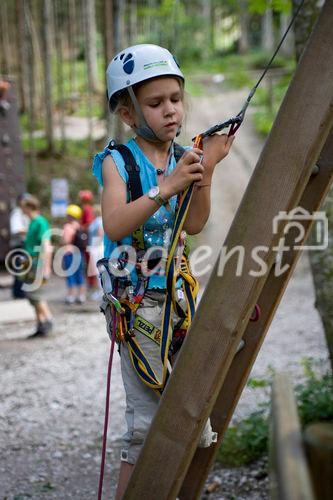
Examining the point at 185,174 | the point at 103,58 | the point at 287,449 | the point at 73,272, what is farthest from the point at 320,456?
the point at 103,58

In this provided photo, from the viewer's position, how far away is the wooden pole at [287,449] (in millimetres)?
1462

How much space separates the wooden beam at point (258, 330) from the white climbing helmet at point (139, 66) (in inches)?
28.7

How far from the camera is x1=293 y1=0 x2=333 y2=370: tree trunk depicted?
5.70 m

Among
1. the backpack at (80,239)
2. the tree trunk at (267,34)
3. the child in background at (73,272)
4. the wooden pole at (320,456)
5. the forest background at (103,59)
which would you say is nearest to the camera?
the wooden pole at (320,456)

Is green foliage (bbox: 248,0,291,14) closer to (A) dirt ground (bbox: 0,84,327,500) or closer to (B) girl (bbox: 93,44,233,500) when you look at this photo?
(A) dirt ground (bbox: 0,84,327,500)

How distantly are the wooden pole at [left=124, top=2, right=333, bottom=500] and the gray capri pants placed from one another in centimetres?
51

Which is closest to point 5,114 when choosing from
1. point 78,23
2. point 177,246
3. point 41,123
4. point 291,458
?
point 41,123

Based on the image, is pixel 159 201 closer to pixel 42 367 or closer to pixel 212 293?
pixel 212 293

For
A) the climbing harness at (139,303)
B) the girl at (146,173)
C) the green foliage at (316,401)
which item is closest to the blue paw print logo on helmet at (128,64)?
the girl at (146,173)

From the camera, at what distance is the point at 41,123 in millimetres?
32844

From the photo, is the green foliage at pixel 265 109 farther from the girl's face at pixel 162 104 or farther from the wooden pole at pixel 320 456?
the wooden pole at pixel 320 456

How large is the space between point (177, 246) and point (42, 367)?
710 centimetres

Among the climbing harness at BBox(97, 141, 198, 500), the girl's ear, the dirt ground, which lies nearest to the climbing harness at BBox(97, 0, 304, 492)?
the climbing harness at BBox(97, 141, 198, 500)

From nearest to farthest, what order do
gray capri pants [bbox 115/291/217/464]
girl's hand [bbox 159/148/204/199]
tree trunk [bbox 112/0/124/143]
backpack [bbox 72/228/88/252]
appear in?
girl's hand [bbox 159/148/204/199]
gray capri pants [bbox 115/291/217/464]
backpack [bbox 72/228/88/252]
tree trunk [bbox 112/0/124/143]
